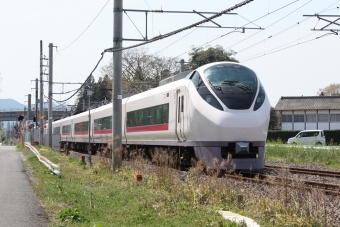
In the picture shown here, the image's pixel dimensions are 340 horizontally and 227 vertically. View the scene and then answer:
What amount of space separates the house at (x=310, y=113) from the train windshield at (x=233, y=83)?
49.5 metres

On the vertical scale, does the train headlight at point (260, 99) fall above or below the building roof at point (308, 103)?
below

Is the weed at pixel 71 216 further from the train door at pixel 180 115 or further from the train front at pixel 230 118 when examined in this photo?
the train door at pixel 180 115

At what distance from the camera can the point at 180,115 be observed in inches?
736

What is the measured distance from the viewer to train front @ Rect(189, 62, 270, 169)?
16.3m

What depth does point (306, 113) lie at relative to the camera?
66562 mm

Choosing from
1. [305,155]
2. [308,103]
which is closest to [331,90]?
[308,103]

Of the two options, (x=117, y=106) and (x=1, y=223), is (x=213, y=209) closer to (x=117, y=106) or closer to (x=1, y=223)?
(x=1, y=223)

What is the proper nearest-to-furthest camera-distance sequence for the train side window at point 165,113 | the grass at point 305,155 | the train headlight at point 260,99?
the train headlight at point 260,99 → the train side window at point 165,113 → the grass at point 305,155

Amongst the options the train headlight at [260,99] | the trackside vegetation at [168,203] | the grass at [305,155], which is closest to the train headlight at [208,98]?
the train headlight at [260,99]

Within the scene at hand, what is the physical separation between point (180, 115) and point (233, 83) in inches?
96.5

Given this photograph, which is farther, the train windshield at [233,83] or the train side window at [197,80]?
the train side window at [197,80]

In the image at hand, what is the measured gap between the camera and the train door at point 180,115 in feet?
60.4

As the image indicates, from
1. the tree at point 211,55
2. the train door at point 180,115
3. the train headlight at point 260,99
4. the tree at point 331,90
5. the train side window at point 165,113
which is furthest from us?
the tree at point 331,90

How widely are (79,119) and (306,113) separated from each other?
31.4 meters
